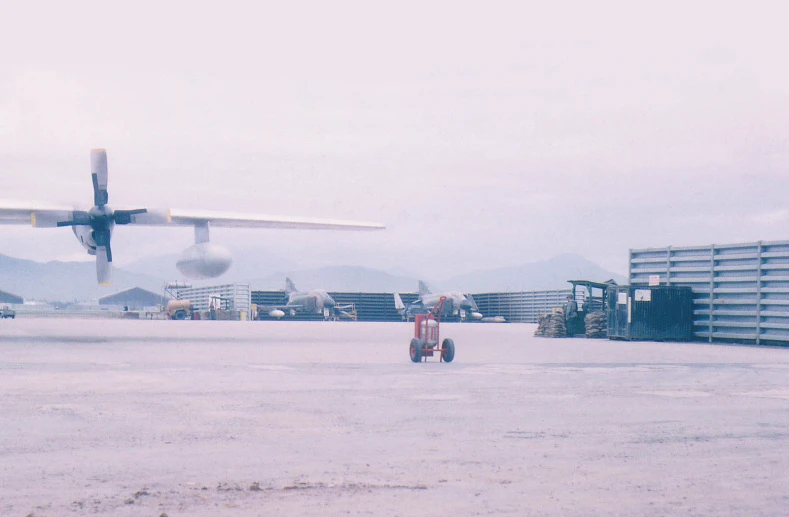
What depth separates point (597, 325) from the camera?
114 ft

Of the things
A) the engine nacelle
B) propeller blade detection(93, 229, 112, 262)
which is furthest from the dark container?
propeller blade detection(93, 229, 112, 262)

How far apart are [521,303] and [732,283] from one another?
134 feet

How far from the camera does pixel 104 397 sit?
1146 cm

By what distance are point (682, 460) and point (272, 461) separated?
358 cm

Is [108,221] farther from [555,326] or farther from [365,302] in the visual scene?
[365,302]

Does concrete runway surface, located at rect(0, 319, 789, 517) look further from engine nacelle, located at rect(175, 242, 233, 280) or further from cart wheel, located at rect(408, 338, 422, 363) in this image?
engine nacelle, located at rect(175, 242, 233, 280)

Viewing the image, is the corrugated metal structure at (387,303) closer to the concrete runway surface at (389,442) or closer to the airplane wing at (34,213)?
the airplane wing at (34,213)

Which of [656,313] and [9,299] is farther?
[9,299]

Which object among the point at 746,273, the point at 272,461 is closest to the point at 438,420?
the point at 272,461

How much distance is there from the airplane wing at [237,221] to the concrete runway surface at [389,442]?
13.8m

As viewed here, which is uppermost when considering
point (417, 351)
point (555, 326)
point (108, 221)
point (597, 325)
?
point (108, 221)

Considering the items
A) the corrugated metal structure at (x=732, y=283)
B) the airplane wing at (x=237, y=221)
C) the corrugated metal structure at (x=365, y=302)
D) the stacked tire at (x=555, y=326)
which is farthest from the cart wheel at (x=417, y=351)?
the corrugated metal structure at (x=365, y=302)

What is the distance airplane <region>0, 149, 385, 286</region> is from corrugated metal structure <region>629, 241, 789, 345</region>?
660 inches

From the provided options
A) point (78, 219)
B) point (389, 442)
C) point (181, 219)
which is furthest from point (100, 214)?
point (389, 442)
